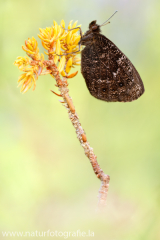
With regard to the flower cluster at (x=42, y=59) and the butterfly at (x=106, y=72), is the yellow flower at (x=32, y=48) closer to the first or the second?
the flower cluster at (x=42, y=59)

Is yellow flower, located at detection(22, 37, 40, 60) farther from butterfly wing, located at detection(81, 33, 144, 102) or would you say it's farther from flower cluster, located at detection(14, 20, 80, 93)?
butterfly wing, located at detection(81, 33, 144, 102)

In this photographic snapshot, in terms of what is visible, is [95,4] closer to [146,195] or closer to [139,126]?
[139,126]

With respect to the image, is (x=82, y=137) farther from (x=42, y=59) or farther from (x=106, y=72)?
(x=106, y=72)

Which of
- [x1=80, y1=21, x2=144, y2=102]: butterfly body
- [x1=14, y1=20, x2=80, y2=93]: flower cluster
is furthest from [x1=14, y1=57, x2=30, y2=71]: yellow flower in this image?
[x1=80, y1=21, x2=144, y2=102]: butterfly body

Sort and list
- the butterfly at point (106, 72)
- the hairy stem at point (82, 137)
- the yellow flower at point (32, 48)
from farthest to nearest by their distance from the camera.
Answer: the butterfly at point (106, 72)
the yellow flower at point (32, 48)
the hairy stem at point (82, 137)

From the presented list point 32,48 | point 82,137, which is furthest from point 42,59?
point 82,137

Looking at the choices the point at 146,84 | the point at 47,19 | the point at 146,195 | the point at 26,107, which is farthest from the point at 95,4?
the point at 146,195

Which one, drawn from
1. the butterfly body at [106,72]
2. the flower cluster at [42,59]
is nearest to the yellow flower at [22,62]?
the flower cluster at [42,59]
